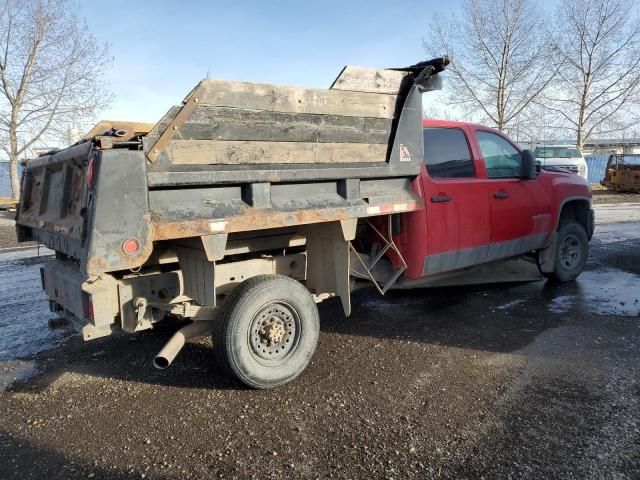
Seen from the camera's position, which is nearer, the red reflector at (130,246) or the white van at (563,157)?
the red reflector at (130,246)

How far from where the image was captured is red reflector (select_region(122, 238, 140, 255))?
301 cm

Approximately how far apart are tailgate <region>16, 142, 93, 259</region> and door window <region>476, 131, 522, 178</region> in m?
4.03

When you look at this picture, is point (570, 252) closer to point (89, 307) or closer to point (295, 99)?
point (295, 99)

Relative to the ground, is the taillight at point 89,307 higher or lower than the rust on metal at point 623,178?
lower

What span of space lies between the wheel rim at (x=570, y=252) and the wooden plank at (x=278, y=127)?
371 cm

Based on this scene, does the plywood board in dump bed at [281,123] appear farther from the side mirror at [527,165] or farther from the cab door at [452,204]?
the side mirror at [527,165]

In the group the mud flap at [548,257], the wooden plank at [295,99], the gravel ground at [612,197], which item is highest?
the wooden plank at [295,99]

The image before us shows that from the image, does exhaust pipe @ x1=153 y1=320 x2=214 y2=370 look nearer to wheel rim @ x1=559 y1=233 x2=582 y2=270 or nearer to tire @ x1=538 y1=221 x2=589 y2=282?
tire @ x1=538 y1=221 x2=589 y2=282

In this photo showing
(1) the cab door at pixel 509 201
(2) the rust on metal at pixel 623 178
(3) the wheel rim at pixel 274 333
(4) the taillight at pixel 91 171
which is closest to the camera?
(4) the taillight at pixel 91 171

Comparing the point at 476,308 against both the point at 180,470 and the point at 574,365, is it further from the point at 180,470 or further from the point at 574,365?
the point at 180,470

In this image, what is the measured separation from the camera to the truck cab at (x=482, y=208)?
4.70 meters

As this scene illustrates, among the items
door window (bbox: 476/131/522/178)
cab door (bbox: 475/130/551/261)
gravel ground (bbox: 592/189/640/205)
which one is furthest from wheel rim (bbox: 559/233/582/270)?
gravel ground (bbox: 592/189/640/205)

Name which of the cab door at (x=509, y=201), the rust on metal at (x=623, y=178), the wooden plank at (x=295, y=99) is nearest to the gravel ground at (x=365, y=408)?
the cab door at (x=509, y=201)

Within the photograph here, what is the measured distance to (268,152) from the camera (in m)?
3.58
